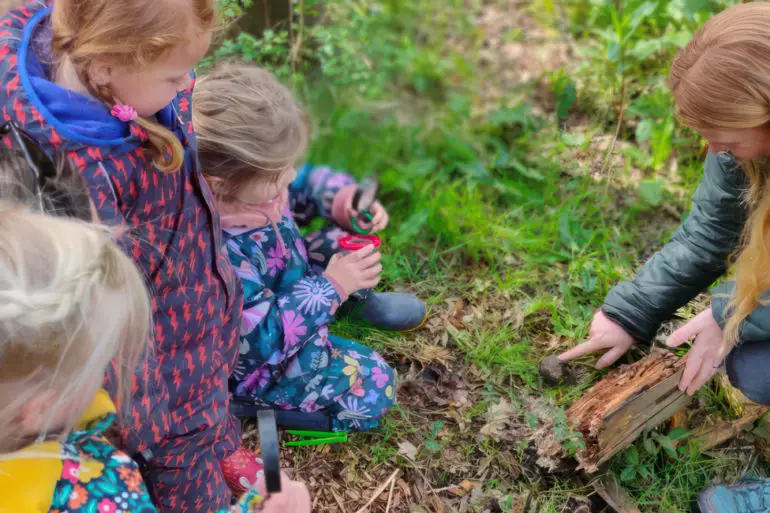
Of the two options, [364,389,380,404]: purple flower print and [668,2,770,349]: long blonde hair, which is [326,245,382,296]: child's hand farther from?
[668,2,770,349]: long blonde hair

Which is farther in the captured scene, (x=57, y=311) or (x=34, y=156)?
(x=34, y=156)

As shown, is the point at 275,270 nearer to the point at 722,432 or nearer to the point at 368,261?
the point at 368,261

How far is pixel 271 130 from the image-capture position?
1947 mm

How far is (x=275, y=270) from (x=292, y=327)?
0.69 feet

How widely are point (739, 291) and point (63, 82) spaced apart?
1.84 meters

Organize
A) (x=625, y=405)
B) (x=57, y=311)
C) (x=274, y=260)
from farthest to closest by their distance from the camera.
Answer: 1. (x=274, y=260)
2. (x=625, y=405)
3. (x=57, y=311)

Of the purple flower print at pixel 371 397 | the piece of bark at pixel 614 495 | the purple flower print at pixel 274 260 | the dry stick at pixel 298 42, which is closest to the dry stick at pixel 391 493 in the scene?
the purple flower print at pixel 371 397

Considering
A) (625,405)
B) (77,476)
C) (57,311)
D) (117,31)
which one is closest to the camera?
(57,311)

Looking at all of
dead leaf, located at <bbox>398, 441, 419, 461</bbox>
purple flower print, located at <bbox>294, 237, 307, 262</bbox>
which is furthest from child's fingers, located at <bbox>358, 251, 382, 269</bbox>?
dead leaf, located at <bbox>398, 441, 419, 461</bbox>

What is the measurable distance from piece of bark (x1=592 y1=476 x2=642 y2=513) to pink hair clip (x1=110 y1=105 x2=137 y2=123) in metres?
1.67

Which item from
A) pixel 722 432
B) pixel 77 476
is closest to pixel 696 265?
pixel 722 432

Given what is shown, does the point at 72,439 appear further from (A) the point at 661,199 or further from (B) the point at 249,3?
(A) the point at 661,199

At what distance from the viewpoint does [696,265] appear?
222 centimetres

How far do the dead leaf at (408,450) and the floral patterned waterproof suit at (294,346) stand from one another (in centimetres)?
12
